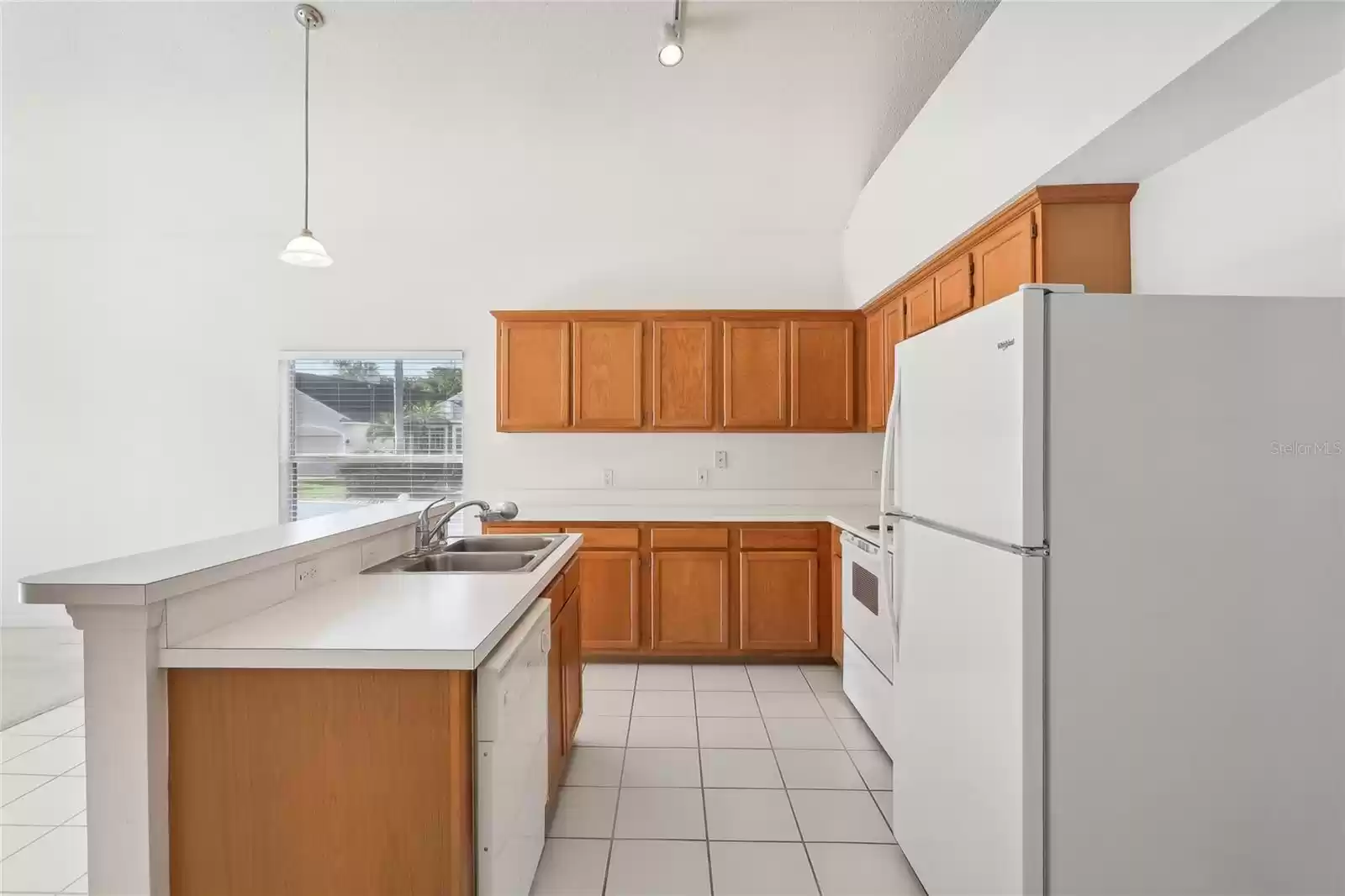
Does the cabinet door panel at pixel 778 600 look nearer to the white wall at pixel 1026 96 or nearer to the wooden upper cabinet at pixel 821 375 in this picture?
the wooden upper cabinet at pixel 821 375

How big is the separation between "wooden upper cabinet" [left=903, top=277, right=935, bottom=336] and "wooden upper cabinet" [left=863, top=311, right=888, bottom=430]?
397 mm

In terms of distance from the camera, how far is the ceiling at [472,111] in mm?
2752

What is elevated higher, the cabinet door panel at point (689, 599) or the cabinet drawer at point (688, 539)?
the cabinet drawer at point (688, 539)

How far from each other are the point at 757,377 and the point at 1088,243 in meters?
2.10

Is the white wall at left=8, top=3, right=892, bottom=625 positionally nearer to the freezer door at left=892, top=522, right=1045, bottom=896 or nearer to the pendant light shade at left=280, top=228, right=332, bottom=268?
the pendant light shade at left=280, top=228, right=332, bottom=268

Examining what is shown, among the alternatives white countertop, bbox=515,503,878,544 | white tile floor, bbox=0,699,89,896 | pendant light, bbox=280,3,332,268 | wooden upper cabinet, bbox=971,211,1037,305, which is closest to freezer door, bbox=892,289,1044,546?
wooden upper cabinet, bbox=971,211,1037,305

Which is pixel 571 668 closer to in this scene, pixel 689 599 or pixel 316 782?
pixel 316 782

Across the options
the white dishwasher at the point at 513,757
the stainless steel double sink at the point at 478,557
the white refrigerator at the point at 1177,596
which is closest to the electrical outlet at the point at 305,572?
the stainless steel double sink at the point at 478,557

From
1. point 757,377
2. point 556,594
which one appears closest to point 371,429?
point 757,377

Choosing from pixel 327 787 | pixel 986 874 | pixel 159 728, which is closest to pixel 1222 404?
pixel 986 874

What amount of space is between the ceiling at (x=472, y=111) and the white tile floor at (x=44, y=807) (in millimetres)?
3140

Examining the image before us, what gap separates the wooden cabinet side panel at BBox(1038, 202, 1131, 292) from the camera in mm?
2061

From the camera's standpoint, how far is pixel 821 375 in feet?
13.1

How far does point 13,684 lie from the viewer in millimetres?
3344
